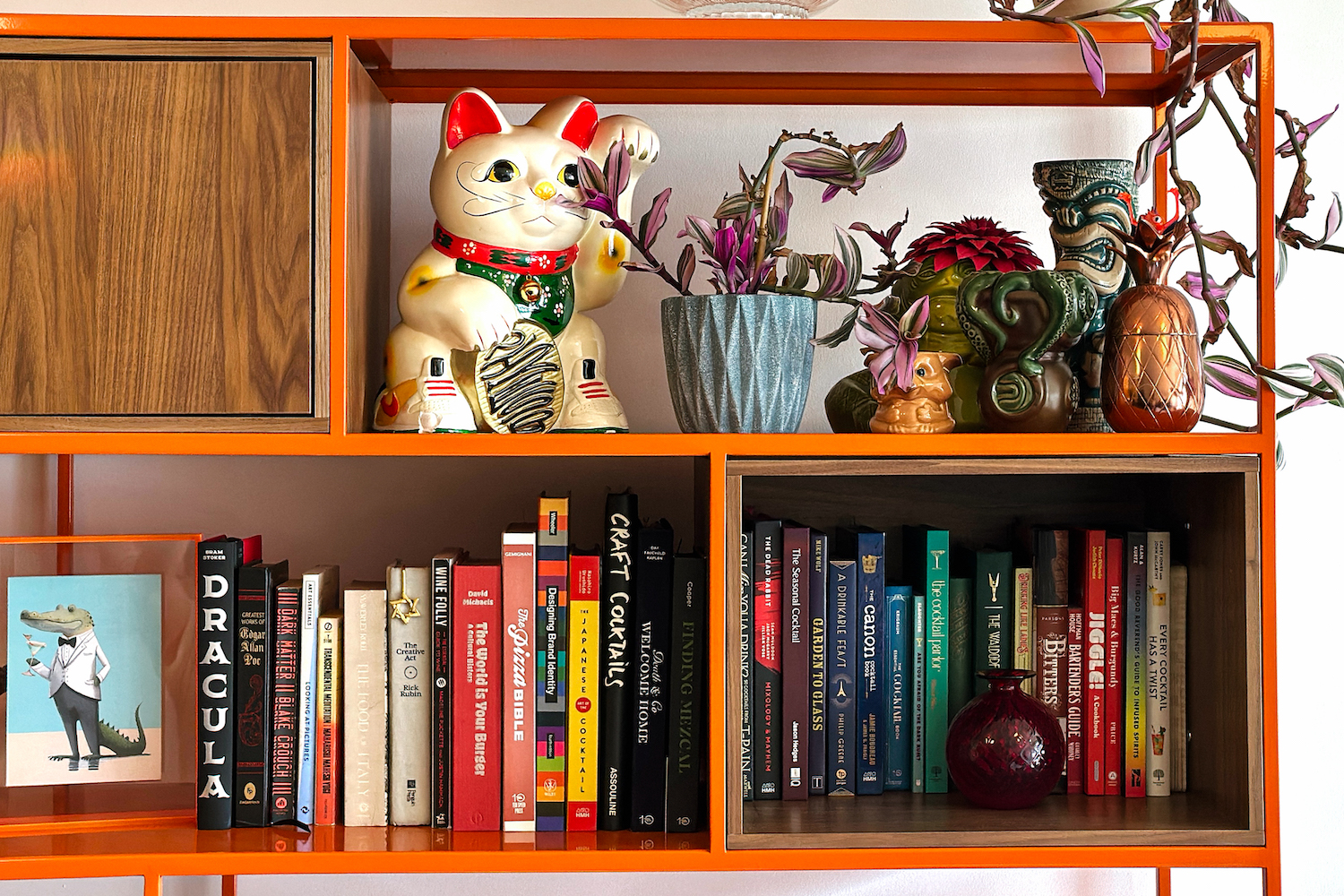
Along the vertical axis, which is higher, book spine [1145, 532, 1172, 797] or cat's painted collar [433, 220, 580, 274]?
cat's painted collar [433, 220, 580, 274]

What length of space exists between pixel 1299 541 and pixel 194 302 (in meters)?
Result: 1.23

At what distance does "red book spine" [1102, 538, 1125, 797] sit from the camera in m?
1.04

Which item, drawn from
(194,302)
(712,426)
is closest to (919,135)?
(712,426)

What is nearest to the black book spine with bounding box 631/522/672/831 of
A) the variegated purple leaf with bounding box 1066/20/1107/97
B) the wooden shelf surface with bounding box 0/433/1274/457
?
the wooden shelf surface with bounding box 0/433/1274/457

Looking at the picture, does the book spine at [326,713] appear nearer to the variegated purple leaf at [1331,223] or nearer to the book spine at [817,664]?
the book spine at [817,664]

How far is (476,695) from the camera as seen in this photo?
3.22ft

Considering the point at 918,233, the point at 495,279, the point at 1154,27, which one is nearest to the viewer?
the point at 1154,27

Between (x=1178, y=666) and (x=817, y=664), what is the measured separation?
0.35 meters

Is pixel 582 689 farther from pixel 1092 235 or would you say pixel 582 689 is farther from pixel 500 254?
pixel 1092 235

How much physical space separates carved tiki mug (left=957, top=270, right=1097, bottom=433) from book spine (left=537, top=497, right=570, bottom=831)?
16.1 inches

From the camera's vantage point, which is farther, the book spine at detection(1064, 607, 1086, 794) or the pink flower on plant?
the book spine at detection(1064, 607, 1086, 794)

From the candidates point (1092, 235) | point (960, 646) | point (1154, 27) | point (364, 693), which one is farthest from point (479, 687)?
point (1154, 27)

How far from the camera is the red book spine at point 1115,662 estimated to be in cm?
104

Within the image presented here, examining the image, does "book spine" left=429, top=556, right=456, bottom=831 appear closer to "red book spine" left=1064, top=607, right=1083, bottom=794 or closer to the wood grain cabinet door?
the wood grain cabinet door
